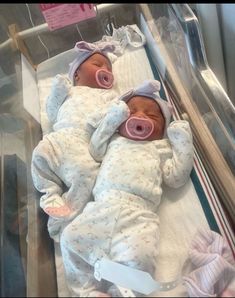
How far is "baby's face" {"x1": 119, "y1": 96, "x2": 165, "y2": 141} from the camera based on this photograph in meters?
1.23

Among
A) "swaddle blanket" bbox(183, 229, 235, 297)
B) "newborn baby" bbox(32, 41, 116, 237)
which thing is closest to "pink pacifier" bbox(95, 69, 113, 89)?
"newborn baby" bbox(32, 41, 116, 237)

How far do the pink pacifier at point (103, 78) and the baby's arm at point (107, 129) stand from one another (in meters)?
0.28

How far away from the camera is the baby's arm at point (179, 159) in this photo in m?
1.17

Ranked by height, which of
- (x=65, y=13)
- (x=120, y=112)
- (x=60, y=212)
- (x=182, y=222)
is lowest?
(x=182, y=222)

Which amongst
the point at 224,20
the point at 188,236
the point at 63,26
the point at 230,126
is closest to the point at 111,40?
the point at 63,26

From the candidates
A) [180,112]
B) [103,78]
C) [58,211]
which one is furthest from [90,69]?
[58,211]

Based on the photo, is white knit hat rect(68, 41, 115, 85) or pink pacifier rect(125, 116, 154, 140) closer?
pink pacifier rect(125, 116, 154, 140)

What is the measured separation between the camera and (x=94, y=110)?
53.8 inches

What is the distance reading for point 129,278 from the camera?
851mm

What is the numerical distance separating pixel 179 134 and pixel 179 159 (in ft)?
0.24

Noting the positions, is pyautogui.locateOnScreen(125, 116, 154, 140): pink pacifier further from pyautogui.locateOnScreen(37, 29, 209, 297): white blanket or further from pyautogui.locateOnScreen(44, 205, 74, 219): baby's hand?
pyautogui.locateOnScreen(44, 205, 74, 219): baby's hand

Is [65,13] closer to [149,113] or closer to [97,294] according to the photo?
[149,113]

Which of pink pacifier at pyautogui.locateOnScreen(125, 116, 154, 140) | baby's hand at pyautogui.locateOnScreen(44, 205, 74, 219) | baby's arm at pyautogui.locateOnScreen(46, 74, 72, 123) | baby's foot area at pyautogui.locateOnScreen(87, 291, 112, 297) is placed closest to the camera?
baby's foot area at pyautogui.locateOnScreen(87, 291, 112, 297)

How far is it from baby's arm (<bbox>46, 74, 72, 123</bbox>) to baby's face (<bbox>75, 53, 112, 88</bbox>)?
62 mm
